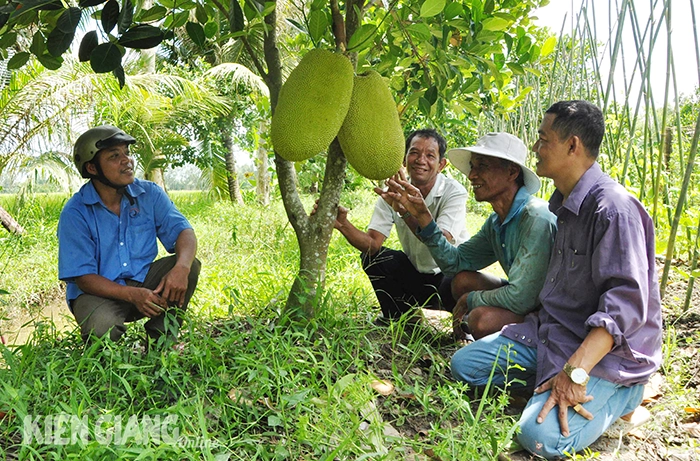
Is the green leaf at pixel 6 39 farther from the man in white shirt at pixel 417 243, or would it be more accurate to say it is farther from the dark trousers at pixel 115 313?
the man in white shirt at pixel 417 243

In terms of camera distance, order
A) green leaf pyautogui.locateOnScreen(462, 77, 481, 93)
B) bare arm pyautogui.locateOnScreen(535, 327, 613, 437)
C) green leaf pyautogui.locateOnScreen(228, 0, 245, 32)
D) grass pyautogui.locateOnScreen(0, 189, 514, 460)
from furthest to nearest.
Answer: green leaf pyautogui.locateOnScreen(462, 77, 481, 93)
bare arm pyautogui.locateOnScreen(535, 327, 613, 437)
grass pyautogui.locateOnScreen(0, 189, 514, 460)
green leaf pyautogui.locateOnScreen(228, 0, 245, 32)

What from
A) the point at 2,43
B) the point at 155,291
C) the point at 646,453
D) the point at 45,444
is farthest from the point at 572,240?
the point at 2,43

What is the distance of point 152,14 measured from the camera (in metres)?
1.69

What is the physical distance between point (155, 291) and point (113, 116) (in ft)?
17.0

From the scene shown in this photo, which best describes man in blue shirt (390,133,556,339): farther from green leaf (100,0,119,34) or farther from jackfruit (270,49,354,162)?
green leaf (100,0,119,34)

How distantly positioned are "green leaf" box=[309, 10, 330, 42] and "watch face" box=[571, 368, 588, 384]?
1367 mm

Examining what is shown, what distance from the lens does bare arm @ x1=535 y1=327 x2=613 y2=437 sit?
69.5 inches

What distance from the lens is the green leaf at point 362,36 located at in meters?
1.66

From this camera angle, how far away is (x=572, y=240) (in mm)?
2041

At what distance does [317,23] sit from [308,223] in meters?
0.78

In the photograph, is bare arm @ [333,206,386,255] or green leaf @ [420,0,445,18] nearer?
green leaf @ [420,0,445,18]

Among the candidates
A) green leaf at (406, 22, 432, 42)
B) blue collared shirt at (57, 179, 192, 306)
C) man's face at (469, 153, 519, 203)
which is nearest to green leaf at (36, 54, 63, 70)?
blue collared shirt at (57, 179, 192, 306)

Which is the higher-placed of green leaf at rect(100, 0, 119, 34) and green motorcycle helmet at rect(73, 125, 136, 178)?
green leaf at rect(100, 0, 119, 34)

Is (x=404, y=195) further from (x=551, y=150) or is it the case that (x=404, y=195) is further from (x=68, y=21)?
(x=68, y=21)
